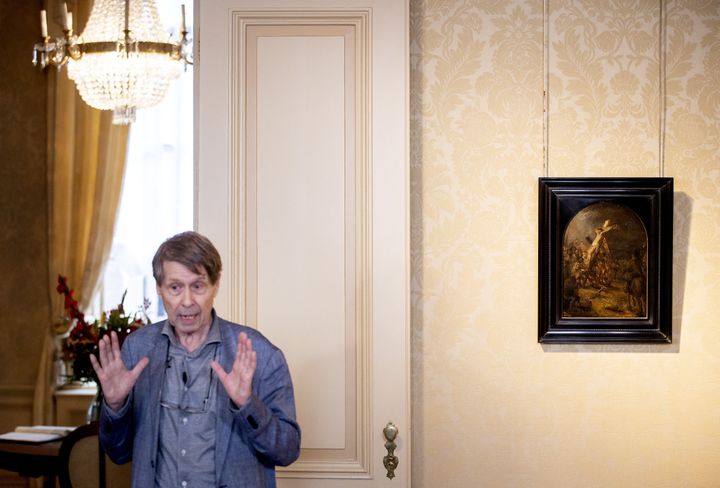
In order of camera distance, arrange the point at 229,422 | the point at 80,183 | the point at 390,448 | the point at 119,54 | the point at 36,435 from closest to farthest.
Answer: the point at 229,422
the point at 390,448
the point at 119,54
the point at 36,435
the point at 80,183

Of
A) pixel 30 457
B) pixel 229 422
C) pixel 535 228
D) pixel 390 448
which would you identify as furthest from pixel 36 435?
pixel 535 228

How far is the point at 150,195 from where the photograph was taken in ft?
18.4

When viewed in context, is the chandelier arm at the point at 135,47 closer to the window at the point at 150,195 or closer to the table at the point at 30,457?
the window at the point at 150,195

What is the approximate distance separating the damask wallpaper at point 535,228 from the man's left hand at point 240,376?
1.07 meters

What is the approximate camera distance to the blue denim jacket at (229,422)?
6.97 ft

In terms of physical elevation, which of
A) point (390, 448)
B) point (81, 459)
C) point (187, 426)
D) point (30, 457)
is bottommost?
point (30, 457)

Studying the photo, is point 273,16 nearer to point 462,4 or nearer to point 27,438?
point 462,4

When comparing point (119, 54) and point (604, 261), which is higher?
point (119, 54)

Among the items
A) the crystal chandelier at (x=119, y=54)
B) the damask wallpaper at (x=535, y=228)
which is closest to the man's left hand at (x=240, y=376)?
the damask wallpaper at (x=535, y=228)

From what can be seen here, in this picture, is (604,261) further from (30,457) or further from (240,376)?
(30,457)

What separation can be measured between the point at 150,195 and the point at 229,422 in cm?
369

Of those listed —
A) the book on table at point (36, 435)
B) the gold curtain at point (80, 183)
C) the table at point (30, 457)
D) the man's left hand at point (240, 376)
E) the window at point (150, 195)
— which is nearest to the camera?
the man's left hand at point (240, 376)

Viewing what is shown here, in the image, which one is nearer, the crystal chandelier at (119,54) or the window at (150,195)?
the crystal chandelier at (119,54)

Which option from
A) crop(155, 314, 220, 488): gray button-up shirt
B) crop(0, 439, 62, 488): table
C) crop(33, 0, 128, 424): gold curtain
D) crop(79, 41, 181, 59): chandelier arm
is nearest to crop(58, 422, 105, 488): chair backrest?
crop(0, 439, 62, 488): table
